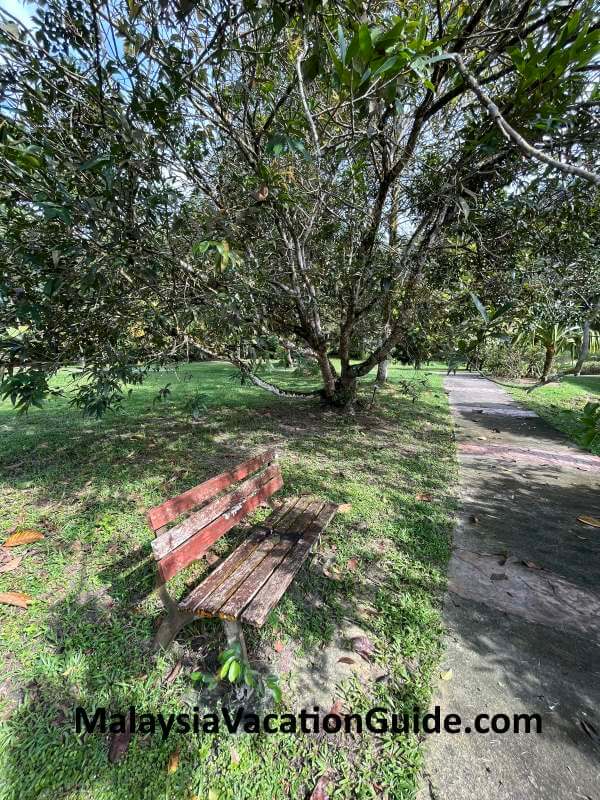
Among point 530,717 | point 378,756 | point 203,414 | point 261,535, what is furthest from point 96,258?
point 203,414

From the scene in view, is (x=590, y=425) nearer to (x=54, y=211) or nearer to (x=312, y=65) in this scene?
(x=312, y=65)

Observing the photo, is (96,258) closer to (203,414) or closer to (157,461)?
(157,461)

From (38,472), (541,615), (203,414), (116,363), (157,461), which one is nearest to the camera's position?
(541,615)

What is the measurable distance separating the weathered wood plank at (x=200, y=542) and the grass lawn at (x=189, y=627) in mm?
512

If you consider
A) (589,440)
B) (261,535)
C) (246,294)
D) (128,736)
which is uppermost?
(246,294)

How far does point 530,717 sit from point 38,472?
5159 millimetres

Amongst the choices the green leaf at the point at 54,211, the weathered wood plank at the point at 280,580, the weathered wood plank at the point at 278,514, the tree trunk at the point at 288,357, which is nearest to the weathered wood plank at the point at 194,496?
the weathered wood plank at the point at 278,514

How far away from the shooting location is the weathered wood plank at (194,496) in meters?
2.04

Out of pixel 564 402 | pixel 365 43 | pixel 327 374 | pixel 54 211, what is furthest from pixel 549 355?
pixel 54 211

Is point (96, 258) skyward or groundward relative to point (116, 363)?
skyward

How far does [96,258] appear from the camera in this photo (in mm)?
2615

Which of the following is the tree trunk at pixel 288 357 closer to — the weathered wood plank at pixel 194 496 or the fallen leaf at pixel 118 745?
the weathered wood plank at pixel 194 496

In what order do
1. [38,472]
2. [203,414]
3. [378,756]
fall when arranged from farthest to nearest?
[203,414], [38,472], [378,756]

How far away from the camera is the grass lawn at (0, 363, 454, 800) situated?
1.52 meters
